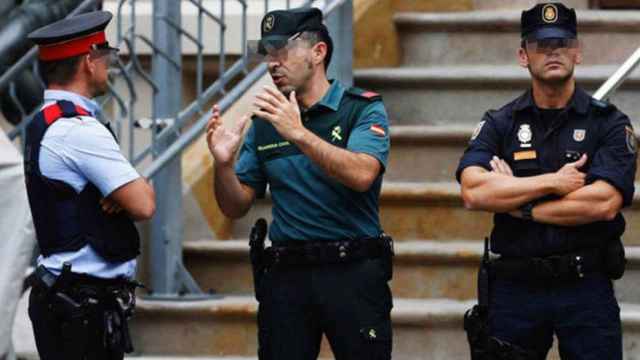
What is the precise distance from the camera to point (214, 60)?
9.52 metres

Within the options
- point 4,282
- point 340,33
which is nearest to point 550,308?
point 4,282

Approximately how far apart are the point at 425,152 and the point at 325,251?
2.64 m

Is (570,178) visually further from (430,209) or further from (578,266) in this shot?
(430,209)

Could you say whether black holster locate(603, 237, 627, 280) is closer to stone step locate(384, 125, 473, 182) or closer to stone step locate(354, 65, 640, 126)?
stone step locate(384, 125, 473, 182)

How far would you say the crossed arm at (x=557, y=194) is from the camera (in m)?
6.17

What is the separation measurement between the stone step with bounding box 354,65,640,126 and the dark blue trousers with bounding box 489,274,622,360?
2843 millimetres

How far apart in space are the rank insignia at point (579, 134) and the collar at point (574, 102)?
0.07 m

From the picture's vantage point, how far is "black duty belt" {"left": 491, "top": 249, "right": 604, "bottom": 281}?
617 centimetres

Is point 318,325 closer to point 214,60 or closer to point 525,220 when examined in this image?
point 525,220

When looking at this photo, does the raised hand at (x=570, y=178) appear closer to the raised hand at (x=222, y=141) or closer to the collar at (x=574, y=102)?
the collar at (x=574, y=102)

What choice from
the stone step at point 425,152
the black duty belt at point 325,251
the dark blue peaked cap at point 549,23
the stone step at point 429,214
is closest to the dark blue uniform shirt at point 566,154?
the dark blue peaked cap at point 549,23

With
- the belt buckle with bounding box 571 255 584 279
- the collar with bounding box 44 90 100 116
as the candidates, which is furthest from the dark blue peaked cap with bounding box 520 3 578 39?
the collar with bounding box 44 90 100 116

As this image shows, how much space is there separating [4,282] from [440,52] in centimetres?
336

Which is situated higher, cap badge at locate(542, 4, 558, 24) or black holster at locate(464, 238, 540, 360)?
cap badge at locate(542, 4, 558, 24)
